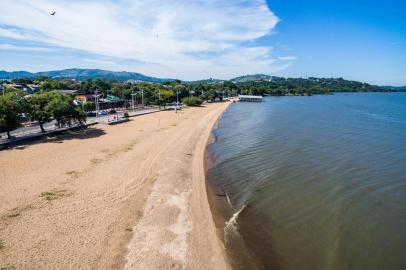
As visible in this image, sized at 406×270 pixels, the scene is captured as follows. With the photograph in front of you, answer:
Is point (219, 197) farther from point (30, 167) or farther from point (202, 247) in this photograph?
point (30, 167)

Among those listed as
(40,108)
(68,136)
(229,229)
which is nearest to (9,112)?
(40,108)

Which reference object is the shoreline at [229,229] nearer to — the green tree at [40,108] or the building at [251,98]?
the green tree at [40,108]

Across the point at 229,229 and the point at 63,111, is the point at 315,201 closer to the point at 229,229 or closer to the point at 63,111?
the point at 229,229

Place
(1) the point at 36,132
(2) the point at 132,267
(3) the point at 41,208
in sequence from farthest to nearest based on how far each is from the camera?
1. (1) the point at 36,132
2. (3) the point at 41,208
3. (2) the point at 132,267

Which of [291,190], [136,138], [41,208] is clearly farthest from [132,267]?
[136,138]

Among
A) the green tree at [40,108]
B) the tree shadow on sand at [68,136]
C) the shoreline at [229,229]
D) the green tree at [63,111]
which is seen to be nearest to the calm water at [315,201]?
the shoreline at [229,229]

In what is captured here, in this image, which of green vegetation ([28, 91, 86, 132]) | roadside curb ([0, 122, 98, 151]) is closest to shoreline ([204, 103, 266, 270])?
roadside curb ([0, 122, 98, 151])

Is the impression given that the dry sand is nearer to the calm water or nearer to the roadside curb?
the roadside curb
